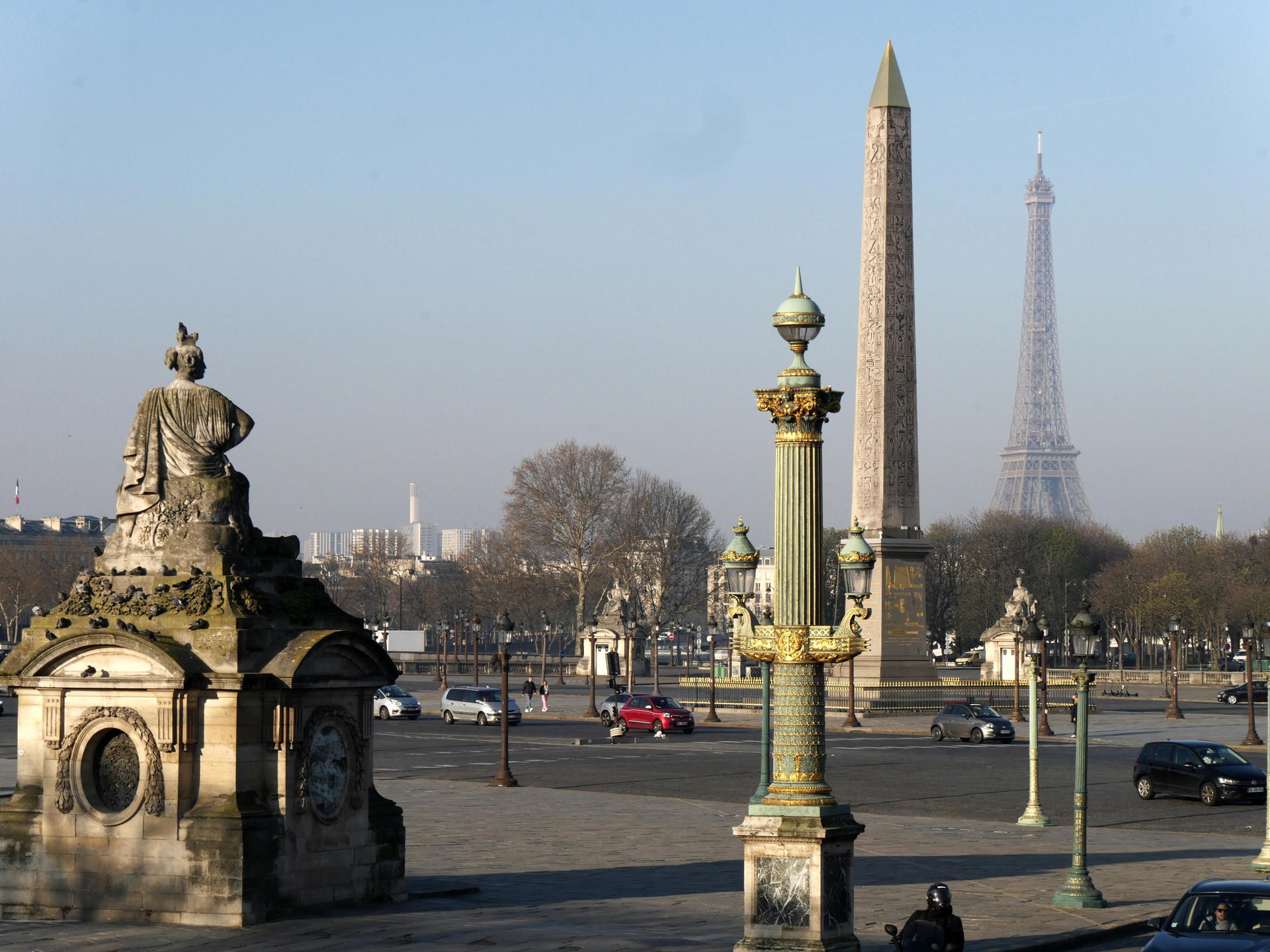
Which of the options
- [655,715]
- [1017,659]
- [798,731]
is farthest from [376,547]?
[798,731]

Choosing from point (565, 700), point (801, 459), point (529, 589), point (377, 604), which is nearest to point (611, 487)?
point (529, 589)

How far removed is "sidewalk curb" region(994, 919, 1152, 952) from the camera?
17.4 metres

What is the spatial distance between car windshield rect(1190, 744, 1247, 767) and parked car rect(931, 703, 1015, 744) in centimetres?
1617

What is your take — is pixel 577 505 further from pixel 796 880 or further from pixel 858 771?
pixel 796 880

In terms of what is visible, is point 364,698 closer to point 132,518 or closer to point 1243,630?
point 132,518

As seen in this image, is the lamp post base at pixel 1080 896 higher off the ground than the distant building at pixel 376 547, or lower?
lower

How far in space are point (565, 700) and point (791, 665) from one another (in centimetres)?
6422

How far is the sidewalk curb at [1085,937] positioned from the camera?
57.0ft

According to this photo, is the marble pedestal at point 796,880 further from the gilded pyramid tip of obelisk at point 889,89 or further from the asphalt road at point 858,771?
the gilded pyramid tip of obelisk at point 889,89

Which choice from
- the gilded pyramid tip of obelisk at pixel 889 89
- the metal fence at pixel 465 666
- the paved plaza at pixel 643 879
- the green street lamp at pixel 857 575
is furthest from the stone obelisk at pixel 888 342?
the metal fence at pixel 465 666

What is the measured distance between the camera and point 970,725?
168 feet

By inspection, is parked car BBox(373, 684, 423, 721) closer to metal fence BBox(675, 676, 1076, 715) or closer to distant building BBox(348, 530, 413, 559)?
metal fence BBox(675, 676, 1076, 715)

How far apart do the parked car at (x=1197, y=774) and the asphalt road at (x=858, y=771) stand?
0.27 metres

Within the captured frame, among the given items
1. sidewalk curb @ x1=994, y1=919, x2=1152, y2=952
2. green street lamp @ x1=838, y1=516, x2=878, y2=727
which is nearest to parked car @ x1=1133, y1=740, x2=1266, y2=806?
green street lamp @ x1=838, y1=516, x2=878, y2=727
